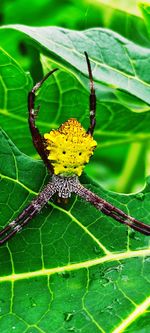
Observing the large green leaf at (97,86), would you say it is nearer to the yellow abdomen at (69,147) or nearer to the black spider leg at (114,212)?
the yellow abdomen at (69,147)

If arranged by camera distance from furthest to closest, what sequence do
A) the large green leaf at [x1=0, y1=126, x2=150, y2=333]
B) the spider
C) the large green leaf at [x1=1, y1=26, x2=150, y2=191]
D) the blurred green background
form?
the blurred green background < the large green leaf at [x1=1, y1=26, x2=150, y2=191] < the spider < the large green leaf at [x1=0, y1=126, x2=150, y2=333]

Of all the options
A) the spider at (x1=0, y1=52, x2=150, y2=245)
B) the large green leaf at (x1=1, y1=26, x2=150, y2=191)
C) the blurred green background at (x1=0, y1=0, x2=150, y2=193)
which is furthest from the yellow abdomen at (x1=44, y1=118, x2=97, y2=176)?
the blurred green background at (x1=0, y1=0, x2=150, y2=193)

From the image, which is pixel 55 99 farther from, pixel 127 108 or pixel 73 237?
pixel 73 237

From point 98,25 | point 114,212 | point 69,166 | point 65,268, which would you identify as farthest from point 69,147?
point 98,25

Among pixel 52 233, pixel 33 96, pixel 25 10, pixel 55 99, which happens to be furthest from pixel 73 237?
pixel 25 10

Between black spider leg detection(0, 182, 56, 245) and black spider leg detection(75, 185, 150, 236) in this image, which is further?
black spider leg detection(75, 185, 150, 236)

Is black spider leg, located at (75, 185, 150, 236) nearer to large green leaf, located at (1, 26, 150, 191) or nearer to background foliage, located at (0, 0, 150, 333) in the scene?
background foliage, located at (0, 0, 150, 333)
